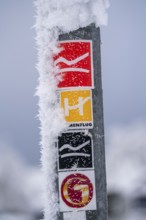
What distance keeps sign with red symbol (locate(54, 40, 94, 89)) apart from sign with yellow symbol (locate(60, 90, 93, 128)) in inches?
1.2

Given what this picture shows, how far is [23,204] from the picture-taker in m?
14.9

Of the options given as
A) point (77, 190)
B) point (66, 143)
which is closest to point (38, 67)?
point (66, 143)

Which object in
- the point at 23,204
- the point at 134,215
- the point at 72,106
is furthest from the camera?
the point at 23,204

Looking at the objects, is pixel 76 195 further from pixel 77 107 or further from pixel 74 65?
pixel 74 65

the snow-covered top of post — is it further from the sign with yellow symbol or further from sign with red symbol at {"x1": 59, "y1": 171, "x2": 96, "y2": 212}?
sign with red symbol at {"x1": 59, "y1": 171, "x2": 96, "y2": 212}

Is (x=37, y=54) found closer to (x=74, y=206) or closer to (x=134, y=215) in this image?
(x=74, y=206)

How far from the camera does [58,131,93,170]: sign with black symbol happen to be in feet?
5.57

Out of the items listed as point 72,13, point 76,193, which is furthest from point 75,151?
point 72,13

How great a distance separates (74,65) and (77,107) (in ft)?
0.50

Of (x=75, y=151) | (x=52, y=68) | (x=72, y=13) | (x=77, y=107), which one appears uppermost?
(x=72, y=13)

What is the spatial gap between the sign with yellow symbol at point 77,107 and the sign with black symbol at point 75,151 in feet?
0.13

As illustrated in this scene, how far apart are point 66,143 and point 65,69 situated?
26 centimetres

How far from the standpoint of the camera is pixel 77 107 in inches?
66.7

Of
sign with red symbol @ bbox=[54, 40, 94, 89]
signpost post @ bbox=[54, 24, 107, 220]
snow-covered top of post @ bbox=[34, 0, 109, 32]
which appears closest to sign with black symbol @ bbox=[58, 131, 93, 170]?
signpost post @ bbox=[54, 24, 107, 220]
